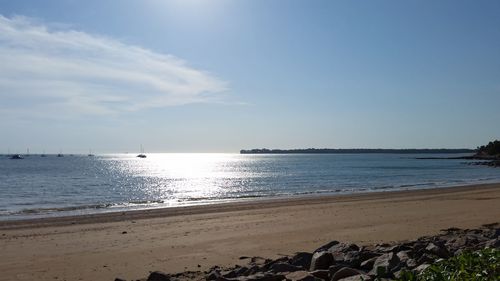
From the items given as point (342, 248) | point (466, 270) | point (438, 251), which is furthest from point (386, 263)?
point (342, 248)

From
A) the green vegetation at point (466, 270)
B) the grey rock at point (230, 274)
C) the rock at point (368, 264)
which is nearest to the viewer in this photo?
the green vegetation at point (466, 270)

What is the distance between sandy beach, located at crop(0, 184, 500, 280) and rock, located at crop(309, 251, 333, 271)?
2.52m

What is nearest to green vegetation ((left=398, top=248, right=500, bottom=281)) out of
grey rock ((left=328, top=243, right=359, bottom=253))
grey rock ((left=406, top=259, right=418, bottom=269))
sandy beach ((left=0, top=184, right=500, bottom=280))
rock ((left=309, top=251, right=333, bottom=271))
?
grey rock ((left=406, top=259, right=418, bottom=269))

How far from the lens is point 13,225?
1767 cm

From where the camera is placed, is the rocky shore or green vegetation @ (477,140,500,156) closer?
the rocky shore

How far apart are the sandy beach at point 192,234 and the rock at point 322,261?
2.52m

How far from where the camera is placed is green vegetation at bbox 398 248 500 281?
511 centimetres

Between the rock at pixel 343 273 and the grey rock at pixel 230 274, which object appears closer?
the rock at pixel 343 273

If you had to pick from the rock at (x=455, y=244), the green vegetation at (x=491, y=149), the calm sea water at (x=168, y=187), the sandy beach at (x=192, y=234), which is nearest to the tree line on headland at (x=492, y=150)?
the green vegetation at (x=491, y=149)

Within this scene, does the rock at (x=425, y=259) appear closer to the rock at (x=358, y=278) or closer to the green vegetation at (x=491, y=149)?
the rock at (x=358, y=278)

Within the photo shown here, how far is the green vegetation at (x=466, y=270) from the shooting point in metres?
5.11

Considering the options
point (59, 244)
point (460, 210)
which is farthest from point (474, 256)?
point (460, 210)

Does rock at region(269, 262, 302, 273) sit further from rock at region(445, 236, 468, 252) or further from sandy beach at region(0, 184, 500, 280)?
rock at region(445, 236, 468, 252)

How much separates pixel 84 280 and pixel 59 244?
451 cm
